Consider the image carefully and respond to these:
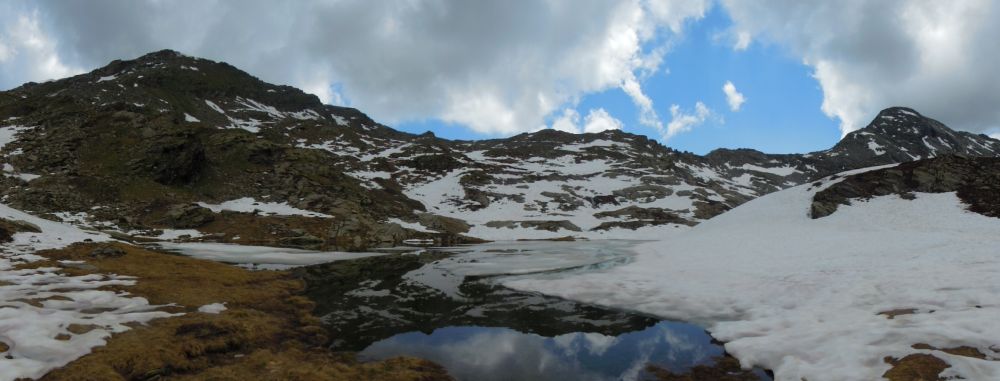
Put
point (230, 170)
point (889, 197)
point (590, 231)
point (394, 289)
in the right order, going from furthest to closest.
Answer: point (590, 231) → point (230, 170) → point (889, 197) → point (394, 289)

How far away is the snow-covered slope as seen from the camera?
1116cm

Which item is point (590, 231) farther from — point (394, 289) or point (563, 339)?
point (563, 339)

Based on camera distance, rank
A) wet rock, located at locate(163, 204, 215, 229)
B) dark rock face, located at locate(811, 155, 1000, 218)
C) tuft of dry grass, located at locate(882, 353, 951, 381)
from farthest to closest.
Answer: wet rock, located at locate(163, 204, 215, 229), dark rock face, located at locate(811, 155, 1000, 218), tuft of dry grass, located at locate(882, 353, 951, 381)

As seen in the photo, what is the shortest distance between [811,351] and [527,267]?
2253cm

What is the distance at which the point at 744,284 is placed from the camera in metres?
21.1

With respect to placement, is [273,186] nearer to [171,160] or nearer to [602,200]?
[171,160]

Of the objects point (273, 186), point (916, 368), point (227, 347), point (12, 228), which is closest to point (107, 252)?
point (12, 228)

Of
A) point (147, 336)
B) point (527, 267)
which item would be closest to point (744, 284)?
point (527, 267)

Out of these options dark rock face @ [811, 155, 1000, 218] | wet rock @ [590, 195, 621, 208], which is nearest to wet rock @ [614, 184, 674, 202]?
wet rock @ [590, 195, 621, 208]

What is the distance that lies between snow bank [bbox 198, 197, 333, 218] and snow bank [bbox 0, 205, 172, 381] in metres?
40.1

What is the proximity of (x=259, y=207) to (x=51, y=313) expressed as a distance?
5513 cm

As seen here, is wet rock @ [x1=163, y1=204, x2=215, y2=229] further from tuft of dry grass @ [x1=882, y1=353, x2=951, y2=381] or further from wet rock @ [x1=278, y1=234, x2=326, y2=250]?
tuft of dry grass @ [x1=882, y1=353, x2=951, y2=381]

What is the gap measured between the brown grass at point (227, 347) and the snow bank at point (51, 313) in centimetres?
44

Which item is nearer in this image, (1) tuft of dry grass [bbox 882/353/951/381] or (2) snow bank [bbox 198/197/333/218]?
(1) tuft of dry grass [bbox 882/353/951/381]
